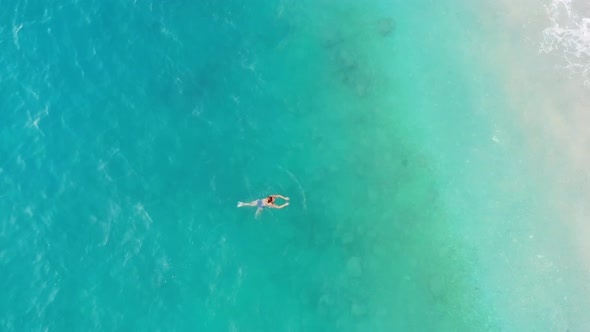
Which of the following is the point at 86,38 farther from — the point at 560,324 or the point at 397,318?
the point at 560,324

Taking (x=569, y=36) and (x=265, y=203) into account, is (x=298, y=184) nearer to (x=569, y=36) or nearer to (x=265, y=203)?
(x=265, y=203)

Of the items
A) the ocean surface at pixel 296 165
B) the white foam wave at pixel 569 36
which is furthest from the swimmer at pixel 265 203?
the white foam wave at pixel 569 36

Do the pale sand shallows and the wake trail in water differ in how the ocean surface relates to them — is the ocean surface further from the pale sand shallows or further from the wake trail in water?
the wake trail in water

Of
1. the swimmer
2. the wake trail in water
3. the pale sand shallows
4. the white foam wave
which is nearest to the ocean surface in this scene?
the pale sand shallows

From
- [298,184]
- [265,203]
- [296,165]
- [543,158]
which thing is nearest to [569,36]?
[543,158]

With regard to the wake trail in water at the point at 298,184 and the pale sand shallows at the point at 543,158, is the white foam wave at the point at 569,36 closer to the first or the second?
the pale sand shallows at the point at 543,158

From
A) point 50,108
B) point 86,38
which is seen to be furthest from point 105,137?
point 86,38

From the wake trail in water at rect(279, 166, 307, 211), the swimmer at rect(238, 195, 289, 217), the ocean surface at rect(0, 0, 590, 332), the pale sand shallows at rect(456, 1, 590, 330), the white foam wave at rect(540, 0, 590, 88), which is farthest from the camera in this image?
the white foam wave at rect(540, 0, 590, 88)
